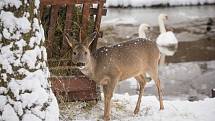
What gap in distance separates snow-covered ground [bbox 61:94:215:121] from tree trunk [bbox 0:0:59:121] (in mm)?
2474

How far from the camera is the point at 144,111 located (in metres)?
8.84

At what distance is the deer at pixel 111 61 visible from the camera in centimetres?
789

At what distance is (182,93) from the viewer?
13555 mm

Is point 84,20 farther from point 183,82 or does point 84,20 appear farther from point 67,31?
point 183,82

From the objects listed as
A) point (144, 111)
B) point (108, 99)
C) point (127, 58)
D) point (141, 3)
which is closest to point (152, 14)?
point (141, 3)

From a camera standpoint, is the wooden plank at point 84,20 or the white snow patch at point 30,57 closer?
the white snow patch at point 30,57

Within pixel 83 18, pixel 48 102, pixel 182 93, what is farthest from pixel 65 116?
pixel 182 93

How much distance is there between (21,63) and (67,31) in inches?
108

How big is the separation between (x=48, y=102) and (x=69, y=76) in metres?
2.66

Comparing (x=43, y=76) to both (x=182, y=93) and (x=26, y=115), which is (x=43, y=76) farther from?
(x=182, y=93)

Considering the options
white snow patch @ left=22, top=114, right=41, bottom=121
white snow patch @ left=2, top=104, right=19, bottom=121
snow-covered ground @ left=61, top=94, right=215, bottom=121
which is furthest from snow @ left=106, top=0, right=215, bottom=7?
white snow patch @ left=2, top=104, right=19, bottom=121

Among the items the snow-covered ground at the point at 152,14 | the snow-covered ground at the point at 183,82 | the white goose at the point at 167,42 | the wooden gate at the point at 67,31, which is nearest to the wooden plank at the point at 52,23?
the wooden gate at the point at 67,31

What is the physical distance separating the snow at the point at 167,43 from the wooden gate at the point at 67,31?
381 inches

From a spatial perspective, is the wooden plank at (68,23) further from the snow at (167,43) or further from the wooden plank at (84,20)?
the snow at (167,43)
